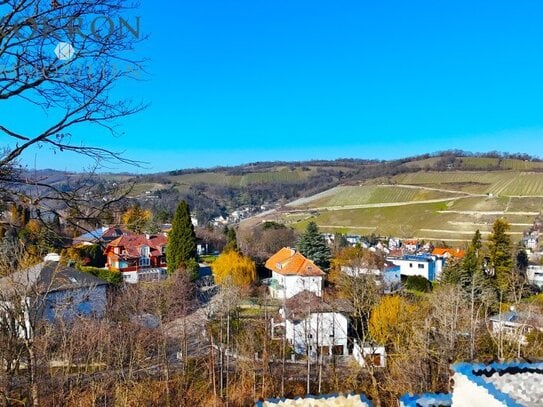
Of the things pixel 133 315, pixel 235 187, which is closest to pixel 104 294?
pixel 133 315

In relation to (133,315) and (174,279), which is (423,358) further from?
(174,279)

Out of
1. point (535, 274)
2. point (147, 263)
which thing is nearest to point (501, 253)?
point (535, 274)

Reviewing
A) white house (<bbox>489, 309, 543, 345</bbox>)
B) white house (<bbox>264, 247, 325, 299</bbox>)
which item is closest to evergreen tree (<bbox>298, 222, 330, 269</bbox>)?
white house (<bbox>264, 247, 325, 299</bbox>)

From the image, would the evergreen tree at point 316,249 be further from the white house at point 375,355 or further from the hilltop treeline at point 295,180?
the hilltop treeline at point 295,180

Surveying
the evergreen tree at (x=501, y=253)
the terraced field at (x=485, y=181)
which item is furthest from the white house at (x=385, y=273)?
the terraced field at (x=485, y=181)

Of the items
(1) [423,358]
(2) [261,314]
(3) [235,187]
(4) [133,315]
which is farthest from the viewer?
(3) [235,187]
